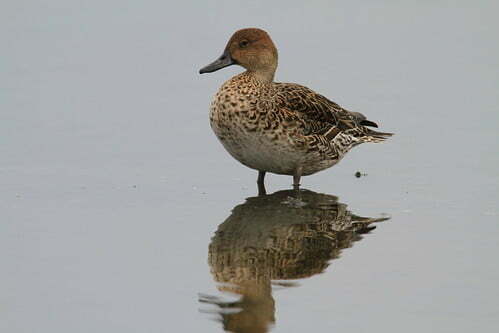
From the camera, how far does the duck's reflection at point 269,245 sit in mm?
6141

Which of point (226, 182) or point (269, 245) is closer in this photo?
point (269, 245)

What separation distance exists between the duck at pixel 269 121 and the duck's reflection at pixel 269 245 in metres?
0.33

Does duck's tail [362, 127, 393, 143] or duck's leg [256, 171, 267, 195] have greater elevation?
duck's tail [362, 127, 393, 143]

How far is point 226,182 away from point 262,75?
942 mm

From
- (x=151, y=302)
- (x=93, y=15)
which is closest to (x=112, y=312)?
(x=151, y=302)

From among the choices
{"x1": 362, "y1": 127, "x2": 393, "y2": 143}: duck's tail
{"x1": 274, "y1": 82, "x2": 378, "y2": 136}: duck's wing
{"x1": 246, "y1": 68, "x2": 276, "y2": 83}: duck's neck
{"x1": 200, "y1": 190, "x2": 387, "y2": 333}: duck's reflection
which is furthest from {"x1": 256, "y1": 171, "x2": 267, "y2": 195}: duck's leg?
{"x1": 362, "y1": 127, "x2": 393, "y2": 143}: duck's tail

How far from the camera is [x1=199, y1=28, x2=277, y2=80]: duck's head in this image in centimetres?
927

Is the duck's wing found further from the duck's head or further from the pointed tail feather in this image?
the duck's head

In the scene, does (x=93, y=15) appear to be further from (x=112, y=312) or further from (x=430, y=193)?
(x=112, y=312)

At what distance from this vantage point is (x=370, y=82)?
1193cm

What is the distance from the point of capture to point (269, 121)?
29.2 feet

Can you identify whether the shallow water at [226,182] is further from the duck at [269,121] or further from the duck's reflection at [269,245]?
the duck at [269,121]

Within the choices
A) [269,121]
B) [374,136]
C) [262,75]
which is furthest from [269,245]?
[374,136]

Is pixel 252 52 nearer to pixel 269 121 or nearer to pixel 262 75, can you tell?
pixel 262 75
